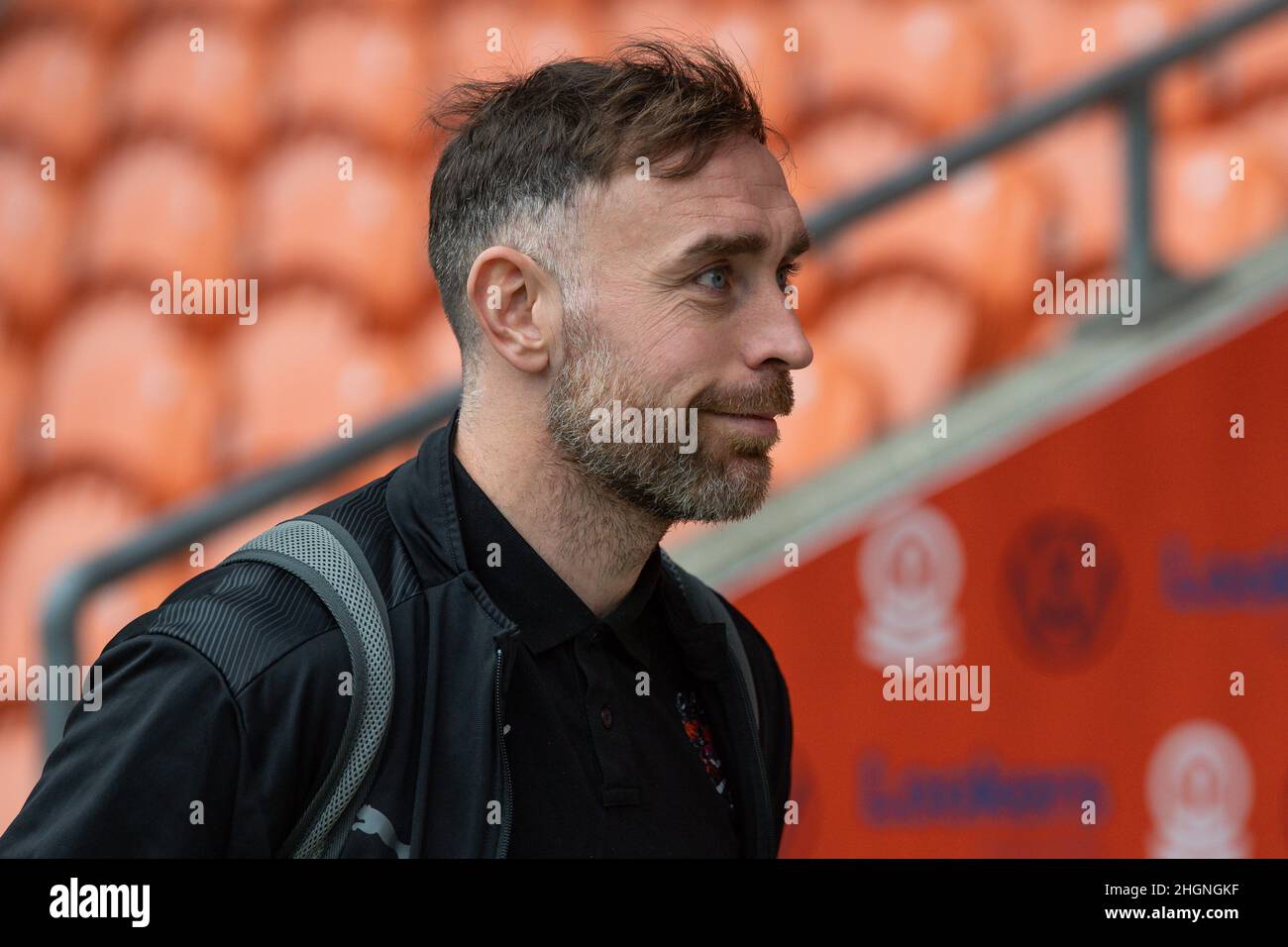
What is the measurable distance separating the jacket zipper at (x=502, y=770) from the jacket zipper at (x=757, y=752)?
20cm

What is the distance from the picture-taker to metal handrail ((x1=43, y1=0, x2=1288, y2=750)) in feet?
4.87

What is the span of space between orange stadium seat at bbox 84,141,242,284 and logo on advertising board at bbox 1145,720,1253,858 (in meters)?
2.03

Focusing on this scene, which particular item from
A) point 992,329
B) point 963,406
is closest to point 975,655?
point 963,406

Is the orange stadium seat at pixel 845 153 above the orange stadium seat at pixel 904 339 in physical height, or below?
above

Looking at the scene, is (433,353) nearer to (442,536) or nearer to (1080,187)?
(1080,187)

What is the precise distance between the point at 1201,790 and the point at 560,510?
1.23 m

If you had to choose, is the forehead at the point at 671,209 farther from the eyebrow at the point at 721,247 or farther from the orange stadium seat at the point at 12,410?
the orange stadium seat at the point at 12,410

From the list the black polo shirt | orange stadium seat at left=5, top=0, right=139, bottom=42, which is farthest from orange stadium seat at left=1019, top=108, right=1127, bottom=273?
orange stadium seat at left=5, top=0, right=139, bottom=42

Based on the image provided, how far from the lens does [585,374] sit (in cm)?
98

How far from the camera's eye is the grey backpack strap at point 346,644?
792mm

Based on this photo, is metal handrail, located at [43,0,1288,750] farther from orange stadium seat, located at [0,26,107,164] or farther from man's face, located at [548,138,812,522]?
orange stadium seat, located at [0,26,107,164]

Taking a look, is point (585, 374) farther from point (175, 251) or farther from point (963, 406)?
point (175, 251)

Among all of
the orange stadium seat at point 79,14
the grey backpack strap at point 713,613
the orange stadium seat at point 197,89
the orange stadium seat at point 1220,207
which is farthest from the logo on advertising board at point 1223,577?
Result: the orange stadium seat at point 79,14

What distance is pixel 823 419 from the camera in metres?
2.28
